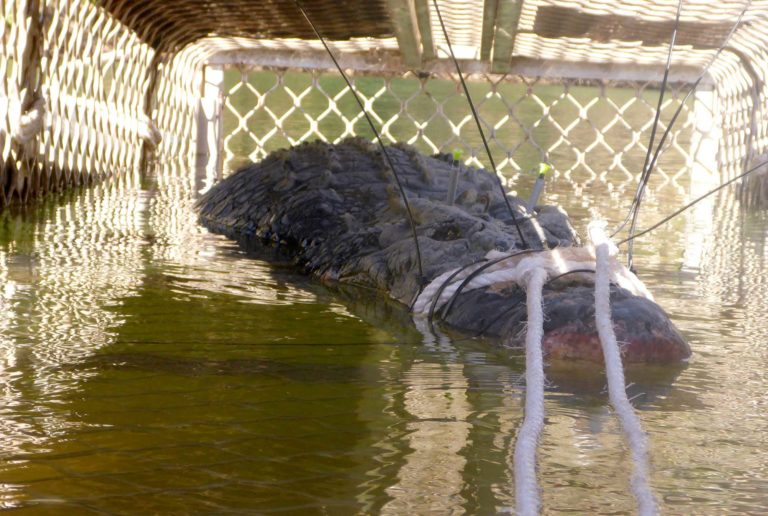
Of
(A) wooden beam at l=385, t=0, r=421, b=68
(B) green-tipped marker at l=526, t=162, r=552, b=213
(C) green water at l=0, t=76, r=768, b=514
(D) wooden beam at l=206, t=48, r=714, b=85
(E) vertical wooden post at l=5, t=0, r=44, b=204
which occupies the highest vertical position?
(D) wooden beam at l=206, t=48, r=714, b=85

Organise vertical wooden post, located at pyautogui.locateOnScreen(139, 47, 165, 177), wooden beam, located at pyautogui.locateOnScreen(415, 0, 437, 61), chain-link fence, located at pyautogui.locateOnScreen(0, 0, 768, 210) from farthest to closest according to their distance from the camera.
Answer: vertical wooden post, located at pyautogui.locateOnScreen(139, 47, 165, 177)
wooden beam, located at pyautogui.locateOnScreen(415, 0, 437, 61)
chain-link fence, located at pyautogui.locateOnScreen(0, 0, 768, 210)

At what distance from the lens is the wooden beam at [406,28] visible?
527cm

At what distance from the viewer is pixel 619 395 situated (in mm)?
1981

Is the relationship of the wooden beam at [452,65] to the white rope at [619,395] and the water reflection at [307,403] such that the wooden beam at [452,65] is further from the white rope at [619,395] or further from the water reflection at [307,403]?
the white rope at [619,395]

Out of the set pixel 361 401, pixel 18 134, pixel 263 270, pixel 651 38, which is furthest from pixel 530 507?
pixel 651 38

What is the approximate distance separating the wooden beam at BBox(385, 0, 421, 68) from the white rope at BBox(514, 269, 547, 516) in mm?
2950

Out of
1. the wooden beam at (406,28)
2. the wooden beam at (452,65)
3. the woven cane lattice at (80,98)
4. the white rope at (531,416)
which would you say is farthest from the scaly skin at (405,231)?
the wooden beam at (452,65)

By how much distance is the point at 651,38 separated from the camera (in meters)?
6.09

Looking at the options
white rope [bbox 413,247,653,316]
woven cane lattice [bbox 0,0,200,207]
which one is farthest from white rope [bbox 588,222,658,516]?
woven cane lattice [bbox 0,0,200,207]

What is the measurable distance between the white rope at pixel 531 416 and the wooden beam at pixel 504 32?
2736 mm

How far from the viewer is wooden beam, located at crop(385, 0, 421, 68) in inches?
207

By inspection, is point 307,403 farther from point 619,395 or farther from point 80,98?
point 80,98

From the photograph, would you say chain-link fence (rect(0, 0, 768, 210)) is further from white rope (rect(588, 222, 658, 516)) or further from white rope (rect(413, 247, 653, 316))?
white rope (rect(588, 222, 658, 516))

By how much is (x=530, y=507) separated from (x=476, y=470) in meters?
0.31
